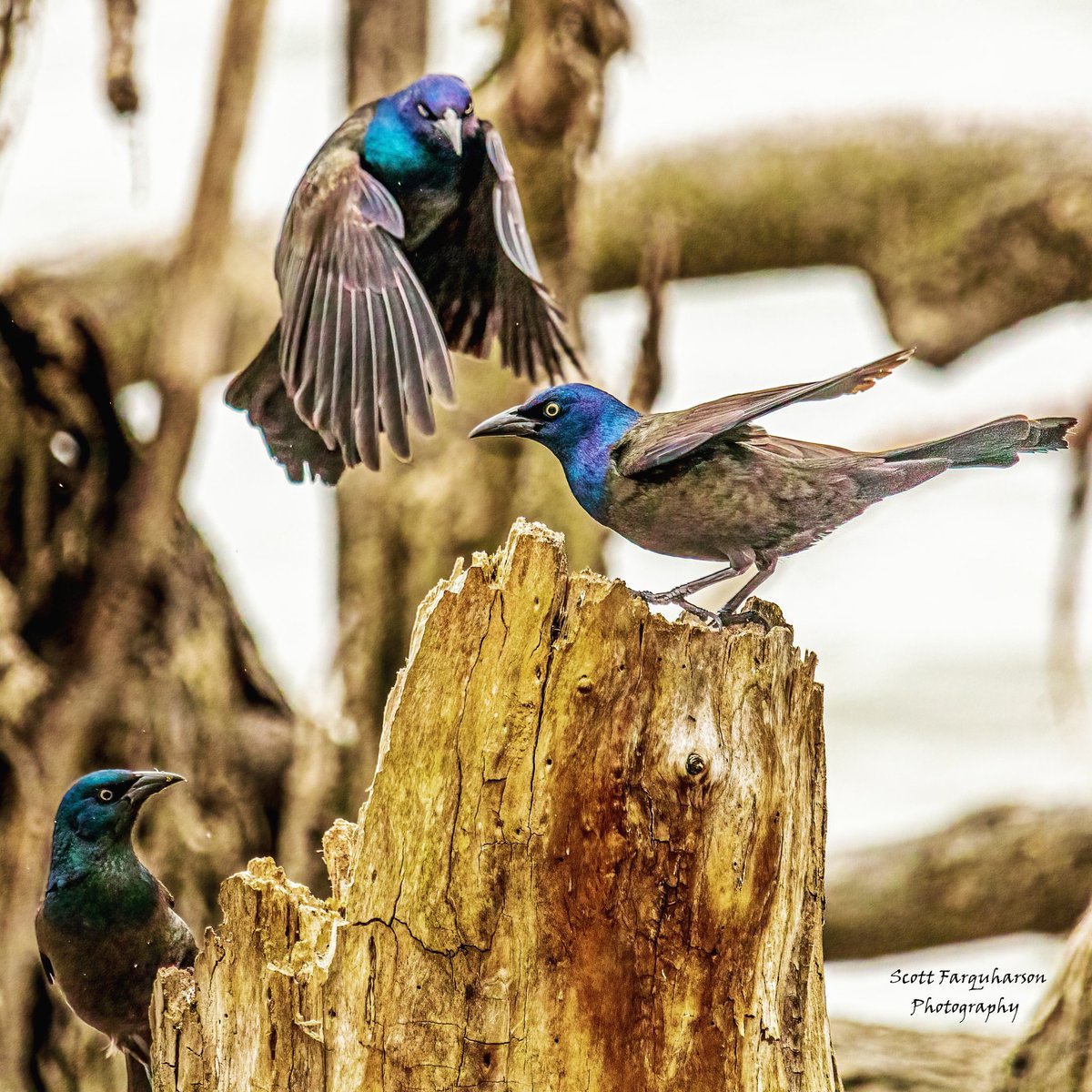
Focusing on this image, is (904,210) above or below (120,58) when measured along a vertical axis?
above

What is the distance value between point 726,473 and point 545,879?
90cm

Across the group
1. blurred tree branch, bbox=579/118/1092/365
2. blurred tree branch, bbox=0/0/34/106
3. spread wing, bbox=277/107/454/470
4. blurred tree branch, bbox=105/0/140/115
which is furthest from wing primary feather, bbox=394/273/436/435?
blurred tree branch, bbox=579/118/1092/365

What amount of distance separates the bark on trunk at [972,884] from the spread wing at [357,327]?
13.1ft

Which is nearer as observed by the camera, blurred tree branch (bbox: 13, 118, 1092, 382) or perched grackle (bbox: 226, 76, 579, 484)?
perched grackle (bbox: 226, 76, 579, 484)

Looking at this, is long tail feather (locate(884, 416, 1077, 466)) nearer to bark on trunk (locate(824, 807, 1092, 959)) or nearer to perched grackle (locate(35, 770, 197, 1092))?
perched grackle (locate(35, 770, 197, 1092))

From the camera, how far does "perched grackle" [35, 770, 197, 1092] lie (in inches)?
147

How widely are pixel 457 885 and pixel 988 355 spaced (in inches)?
188

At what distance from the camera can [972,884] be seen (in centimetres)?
688

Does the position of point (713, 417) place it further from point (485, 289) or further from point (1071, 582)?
point (1071, 582)

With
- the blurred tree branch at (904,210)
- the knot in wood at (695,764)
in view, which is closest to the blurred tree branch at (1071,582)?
the blurred tree branch at (904,210)

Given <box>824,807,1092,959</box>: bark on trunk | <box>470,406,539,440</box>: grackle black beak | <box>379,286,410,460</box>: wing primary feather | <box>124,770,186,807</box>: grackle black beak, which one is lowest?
<box>124,770,186,807</box>: grackle black beak

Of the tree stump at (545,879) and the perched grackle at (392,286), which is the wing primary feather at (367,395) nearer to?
the perched grackle at (392,286)

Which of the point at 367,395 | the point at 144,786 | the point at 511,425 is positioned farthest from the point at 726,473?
the point at 144,786

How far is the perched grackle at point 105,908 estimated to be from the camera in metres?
3.74
